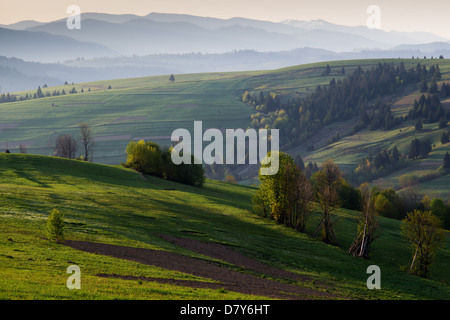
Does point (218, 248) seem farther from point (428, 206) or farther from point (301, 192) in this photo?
point (428, 206)

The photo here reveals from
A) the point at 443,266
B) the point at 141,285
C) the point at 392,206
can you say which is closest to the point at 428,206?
the point at 392,206

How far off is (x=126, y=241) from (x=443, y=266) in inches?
2188

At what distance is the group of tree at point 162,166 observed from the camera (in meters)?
117

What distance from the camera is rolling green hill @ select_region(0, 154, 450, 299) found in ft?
109

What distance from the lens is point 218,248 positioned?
55750 millimetres

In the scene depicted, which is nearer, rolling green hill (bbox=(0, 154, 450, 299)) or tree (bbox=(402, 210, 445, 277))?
rolling green hill (bbox=(0, 154, 450, 299))

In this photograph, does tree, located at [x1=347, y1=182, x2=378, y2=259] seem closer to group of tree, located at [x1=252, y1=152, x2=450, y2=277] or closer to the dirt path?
group of tree, located at [x1=252, y1=152, x2=450, y2=277]

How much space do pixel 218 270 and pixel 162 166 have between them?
74754 millimetres

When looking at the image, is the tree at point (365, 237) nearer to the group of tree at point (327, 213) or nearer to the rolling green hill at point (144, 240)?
the group of tree at point (327, 213)

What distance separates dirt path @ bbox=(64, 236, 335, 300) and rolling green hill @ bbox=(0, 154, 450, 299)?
88cm

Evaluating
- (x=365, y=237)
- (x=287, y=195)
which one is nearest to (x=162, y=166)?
(x=287, y=195)

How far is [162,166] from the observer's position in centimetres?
11706

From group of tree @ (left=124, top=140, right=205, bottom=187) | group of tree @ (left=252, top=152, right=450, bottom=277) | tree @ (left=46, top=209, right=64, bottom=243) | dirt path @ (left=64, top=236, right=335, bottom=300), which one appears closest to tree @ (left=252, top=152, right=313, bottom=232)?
group of tree @ (left=252, top=152, right=450, bottom=277)

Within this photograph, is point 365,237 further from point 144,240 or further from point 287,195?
point 144,240
